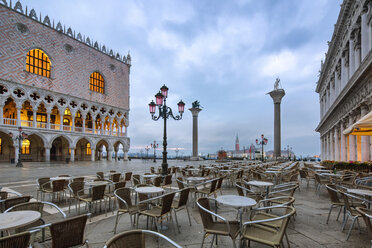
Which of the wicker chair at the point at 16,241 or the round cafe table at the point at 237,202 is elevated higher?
the wicker chair at the point at 16,241

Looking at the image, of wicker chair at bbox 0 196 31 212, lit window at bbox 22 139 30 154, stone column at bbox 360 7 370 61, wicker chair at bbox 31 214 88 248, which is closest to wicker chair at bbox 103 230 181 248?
wicker chair at bbox 31 214 88 248

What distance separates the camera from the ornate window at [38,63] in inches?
1064

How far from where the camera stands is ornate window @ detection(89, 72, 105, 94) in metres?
34.8

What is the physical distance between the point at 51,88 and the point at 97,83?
27.0 ft

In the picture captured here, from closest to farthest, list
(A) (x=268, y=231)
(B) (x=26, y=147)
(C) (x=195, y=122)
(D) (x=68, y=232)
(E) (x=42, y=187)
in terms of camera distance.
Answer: (D) (x=68, y=232), (A) (x=268, y=231), (E) (x=42, y=187), (B) (x=26, y=147), (C) (x=195, y=122)

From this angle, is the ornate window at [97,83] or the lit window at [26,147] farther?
the ornate window at [97,83]

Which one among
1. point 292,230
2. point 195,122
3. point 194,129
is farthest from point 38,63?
point 292,230

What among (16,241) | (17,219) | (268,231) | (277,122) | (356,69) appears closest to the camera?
(16,241)

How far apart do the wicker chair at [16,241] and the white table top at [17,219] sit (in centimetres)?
64

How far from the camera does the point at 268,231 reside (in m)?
3.05

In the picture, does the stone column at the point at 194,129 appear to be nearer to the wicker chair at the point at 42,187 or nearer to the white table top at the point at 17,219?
the wicker chair at the point at 42,187

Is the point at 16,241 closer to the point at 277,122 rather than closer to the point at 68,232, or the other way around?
the point at 68,232

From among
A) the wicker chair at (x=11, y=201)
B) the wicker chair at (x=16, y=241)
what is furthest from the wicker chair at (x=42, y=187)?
the wicker chair at (x=16, y=241)

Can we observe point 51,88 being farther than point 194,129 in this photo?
No
